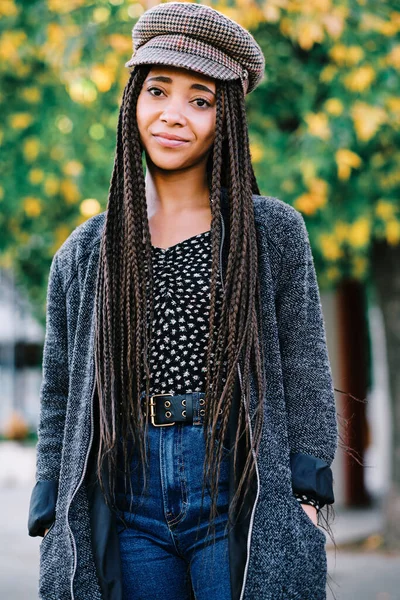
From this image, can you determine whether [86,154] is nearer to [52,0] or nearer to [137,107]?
[52,0]

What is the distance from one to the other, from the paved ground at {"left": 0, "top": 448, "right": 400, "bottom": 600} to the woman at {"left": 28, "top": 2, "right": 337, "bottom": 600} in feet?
9.02

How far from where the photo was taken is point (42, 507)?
2.52m

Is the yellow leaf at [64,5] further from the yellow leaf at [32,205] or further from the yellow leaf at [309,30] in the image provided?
the yellow leaf at [32,205]

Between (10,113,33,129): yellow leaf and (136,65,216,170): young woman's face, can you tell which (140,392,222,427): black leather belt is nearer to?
(136,65,216,170): young woman's face

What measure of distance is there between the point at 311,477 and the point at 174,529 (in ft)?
Answer: 1.19

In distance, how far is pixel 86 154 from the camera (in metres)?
6.72

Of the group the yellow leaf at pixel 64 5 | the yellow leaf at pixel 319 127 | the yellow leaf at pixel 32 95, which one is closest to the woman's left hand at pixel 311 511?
the yellow leaf at pixel 319 127

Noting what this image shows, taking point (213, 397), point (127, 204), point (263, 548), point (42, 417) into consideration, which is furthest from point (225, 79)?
point (263, 548)

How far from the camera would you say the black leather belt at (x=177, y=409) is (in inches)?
93.5

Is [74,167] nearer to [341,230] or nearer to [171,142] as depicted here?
[341,230]

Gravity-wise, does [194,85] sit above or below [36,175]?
below

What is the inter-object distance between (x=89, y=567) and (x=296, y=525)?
0.54 metres

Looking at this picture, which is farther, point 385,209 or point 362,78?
point 385,209

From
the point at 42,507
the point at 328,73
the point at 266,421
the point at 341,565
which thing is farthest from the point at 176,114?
the point at 341,565
